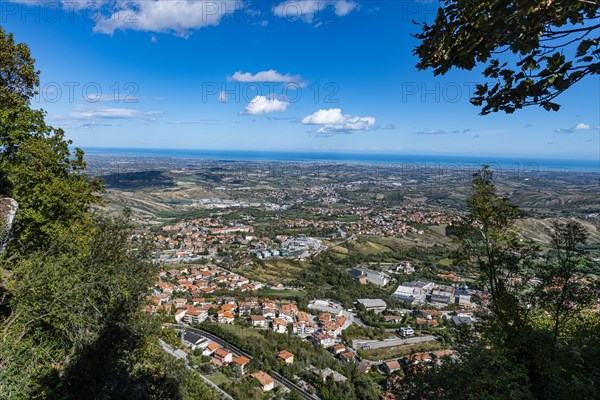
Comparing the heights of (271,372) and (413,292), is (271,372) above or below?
above

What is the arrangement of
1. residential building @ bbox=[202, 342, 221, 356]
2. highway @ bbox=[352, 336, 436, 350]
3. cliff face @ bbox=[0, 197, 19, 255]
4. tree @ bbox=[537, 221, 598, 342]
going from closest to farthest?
tree @ bbox=[537, 221, 598, 342] < cliff face @ bbox=[0, 197, 19, 255] < residential building @ bbox=[202, 342, 221, 356] < highway @ bbox=[352, 336, 436, 350]

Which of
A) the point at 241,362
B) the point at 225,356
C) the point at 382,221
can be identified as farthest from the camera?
the point at 382,221

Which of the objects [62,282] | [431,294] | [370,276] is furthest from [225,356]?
[431,294]

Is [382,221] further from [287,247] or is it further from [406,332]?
[406,332]

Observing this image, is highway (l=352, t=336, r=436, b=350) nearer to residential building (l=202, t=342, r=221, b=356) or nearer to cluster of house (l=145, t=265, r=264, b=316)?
residential building (l=202, t=342, r=221, b=356)

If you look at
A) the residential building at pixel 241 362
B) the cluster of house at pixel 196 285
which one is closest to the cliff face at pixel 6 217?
the residential building at pixel 241 362

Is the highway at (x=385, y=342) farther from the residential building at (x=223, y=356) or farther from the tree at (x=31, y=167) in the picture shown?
the tree at (x=31, y=167)

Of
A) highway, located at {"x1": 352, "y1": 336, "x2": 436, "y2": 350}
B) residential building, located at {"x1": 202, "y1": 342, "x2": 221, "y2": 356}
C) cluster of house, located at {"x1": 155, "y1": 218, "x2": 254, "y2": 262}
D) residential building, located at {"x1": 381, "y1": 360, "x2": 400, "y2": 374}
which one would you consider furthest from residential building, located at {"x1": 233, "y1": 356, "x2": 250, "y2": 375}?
cluster of house, located at {"x1": 155, "y1": 218, "x2": 254, "y2": 262}

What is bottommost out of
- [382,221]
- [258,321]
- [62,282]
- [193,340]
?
[258,321]
